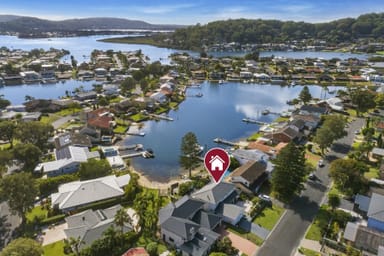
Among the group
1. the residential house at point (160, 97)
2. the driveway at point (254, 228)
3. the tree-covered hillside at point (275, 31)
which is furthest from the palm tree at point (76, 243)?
the tree-covered hillside at point (275, 31)

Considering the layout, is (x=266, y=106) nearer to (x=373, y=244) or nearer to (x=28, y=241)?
(x=373, y=244)

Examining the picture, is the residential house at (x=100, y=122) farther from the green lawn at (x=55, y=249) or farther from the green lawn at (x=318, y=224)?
the green lawn at (x=318, y=224)

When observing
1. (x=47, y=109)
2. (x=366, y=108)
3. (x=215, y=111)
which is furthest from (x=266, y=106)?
(x=47, y=109)

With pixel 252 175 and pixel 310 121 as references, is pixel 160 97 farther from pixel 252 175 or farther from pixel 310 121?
pixel 252 175

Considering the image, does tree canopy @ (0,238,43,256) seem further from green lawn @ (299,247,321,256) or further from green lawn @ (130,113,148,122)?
green lawn @ (130,113,148,122)

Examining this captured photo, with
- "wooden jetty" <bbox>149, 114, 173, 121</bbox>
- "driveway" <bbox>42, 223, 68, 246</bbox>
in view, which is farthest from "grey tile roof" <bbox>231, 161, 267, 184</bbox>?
"wooden jetty" <bbox>149, 114, 173, 121</bbox>

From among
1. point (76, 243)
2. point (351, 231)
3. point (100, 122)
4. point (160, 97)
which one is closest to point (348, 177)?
point (351, 231)
